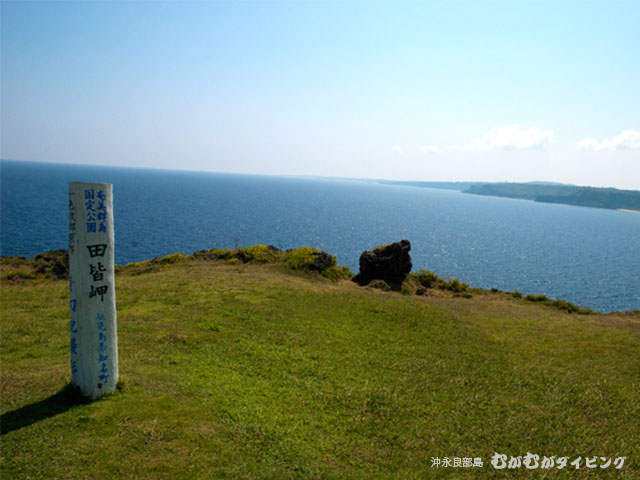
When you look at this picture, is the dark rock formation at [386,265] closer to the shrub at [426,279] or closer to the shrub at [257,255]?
the shrub at [426,279]

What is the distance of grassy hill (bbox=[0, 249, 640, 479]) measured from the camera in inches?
279

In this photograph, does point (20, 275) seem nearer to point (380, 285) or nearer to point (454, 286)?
point (380, 285)

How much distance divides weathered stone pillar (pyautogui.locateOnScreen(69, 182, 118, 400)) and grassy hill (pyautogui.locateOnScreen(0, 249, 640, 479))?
65 centimetres

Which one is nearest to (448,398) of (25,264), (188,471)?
(188,471)

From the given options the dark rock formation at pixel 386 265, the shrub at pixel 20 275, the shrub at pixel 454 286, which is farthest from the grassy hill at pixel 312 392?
the shrub at pixel 20 275

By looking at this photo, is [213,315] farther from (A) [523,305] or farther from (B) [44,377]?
(A) [523,305]

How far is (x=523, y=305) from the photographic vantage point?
873 inches

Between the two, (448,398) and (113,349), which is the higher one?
(113,349)

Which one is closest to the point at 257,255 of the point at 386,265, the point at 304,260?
the point at 304,260

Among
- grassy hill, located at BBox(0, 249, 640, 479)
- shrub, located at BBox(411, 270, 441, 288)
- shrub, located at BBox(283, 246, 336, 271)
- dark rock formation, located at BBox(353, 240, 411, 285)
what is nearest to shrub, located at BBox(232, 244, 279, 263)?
shrub, located at BBox(283, 246, 336, 271)

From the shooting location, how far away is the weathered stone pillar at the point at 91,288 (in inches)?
319

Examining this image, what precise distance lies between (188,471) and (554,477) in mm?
7295

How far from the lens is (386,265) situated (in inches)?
1018

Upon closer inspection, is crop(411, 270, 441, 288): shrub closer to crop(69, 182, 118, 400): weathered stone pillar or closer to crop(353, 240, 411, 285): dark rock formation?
crop(353, 240, 411, 285): dark rock formation
